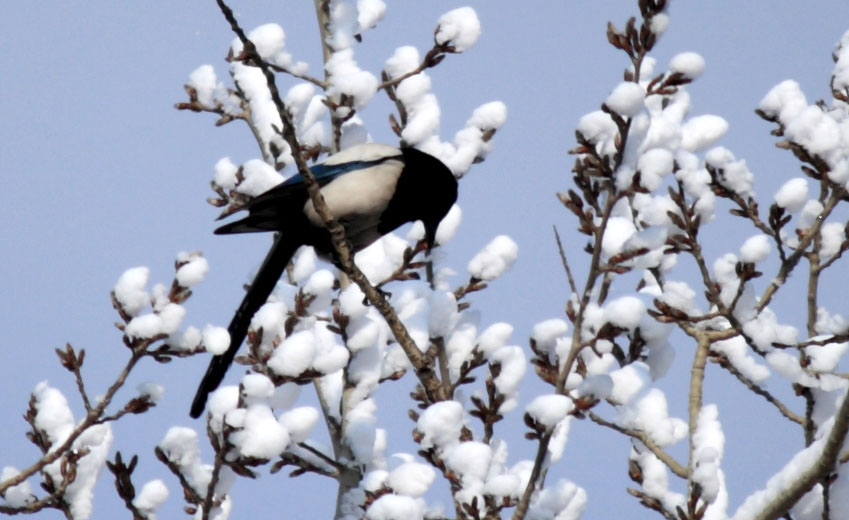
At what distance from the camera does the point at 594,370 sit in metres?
4.26

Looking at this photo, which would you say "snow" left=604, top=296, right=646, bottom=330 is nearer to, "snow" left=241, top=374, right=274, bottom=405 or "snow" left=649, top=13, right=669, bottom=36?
"snow" left=649, top=13, right=669, bottom=36

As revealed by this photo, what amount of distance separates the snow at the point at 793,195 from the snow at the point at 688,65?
513 millimetres

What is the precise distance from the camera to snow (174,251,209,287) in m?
3.69

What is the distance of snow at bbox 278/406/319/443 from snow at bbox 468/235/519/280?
4.21 ft

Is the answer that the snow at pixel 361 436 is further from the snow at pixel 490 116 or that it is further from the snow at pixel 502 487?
the snow at pixel 490 116

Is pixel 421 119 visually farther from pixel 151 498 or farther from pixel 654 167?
pixel 151 498

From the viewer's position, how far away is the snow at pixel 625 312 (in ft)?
11.8

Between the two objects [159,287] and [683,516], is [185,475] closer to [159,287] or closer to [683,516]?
[159,287]

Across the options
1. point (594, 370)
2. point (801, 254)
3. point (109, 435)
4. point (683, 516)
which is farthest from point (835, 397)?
point (109, 435)

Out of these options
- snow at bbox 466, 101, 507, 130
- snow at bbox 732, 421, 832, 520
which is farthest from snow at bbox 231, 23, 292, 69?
snow at bbox 732, 421, 832, 520

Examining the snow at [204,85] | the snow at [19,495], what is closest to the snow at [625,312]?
the snow at [19,495]

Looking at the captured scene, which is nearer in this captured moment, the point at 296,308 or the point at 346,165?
the point at 296,308

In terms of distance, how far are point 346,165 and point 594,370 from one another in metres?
1.68

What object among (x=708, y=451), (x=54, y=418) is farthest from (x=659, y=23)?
(x=54, y=418)
